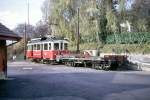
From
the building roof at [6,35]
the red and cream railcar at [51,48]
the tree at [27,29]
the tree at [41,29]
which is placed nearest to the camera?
the building roof at [6,35]

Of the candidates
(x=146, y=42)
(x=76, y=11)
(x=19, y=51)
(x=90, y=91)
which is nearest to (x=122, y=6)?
(x=146, y=42)

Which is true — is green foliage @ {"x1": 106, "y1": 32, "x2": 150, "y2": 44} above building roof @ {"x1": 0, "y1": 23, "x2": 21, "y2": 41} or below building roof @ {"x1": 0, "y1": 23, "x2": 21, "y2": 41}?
above

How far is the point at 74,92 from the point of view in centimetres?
1727

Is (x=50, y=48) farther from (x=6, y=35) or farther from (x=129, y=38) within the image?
(x=6, y=35)

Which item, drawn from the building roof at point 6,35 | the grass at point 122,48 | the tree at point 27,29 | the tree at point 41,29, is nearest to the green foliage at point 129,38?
the grass at point 122,48

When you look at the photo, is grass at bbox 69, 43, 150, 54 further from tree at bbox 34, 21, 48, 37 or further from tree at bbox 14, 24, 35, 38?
tree at bbox 14, 24, 35, 38

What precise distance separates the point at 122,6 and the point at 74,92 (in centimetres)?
3001

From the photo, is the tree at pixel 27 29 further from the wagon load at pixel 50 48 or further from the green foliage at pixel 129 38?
the wagon load at pixel 50 48

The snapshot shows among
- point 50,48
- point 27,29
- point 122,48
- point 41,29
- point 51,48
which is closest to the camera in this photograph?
point 51,48

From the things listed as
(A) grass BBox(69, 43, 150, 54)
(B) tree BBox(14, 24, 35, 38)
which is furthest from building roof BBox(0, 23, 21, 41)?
(B) tree BBox(14, 24, 35, 38)

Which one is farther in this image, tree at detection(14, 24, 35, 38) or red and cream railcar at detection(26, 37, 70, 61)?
tree at detection(14, 24, 35, 38)

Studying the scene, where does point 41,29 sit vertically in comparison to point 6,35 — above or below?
above

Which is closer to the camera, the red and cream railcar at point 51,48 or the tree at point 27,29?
the red and cream railcar at point 51,48

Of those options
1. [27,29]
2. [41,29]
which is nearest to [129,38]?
[41,29]
